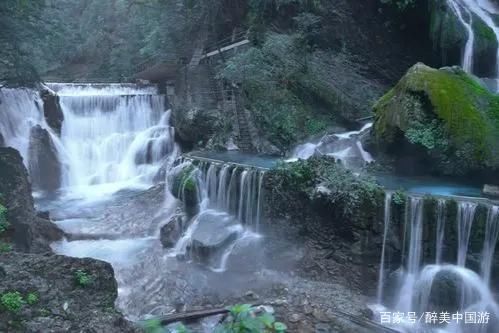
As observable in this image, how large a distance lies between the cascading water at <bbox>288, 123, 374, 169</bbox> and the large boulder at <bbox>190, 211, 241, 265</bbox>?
10.9ft

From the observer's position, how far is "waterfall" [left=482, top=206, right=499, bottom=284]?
7.47m

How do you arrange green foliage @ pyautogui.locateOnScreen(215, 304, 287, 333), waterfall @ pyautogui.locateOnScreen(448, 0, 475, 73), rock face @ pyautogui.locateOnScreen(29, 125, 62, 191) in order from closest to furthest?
green foliage @ pyautogui.locateOnScreen(215, 304, 287, 333) < waterfall @ pyautogui.locateOnScreen(448, 0, 475, 73) < rock face @ pyautogui.locateOnScreen(29, 125, 62, 191)

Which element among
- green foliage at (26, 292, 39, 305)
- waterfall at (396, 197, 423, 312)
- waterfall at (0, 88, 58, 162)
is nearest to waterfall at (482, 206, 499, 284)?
waterfall at (396, 197, 423, 312)

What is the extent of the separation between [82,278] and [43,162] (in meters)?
12.5

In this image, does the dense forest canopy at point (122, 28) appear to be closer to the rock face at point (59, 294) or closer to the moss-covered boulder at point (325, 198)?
the rock face at point (59, 294)

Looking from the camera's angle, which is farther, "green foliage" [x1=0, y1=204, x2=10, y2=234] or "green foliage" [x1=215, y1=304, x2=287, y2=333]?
"green foliage" [x1=0, y1=204, x2=10, y2=234]

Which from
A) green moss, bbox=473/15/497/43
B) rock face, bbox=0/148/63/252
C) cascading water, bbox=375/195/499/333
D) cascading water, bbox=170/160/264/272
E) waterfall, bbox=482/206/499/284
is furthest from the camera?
green moss, bbox=473/15/497/43

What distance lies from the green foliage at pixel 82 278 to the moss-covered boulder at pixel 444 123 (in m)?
8.32

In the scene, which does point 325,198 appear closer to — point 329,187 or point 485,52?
point 329,187

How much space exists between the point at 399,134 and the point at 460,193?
2.40 m

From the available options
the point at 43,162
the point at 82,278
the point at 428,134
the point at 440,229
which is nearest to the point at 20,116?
the point at 43,162

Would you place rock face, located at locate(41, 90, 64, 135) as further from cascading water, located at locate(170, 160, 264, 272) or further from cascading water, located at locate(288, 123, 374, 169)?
cascading water, located at locate(288, 123, 374, 169)

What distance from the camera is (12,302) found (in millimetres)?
4988

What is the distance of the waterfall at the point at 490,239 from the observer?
7469 millimetres
